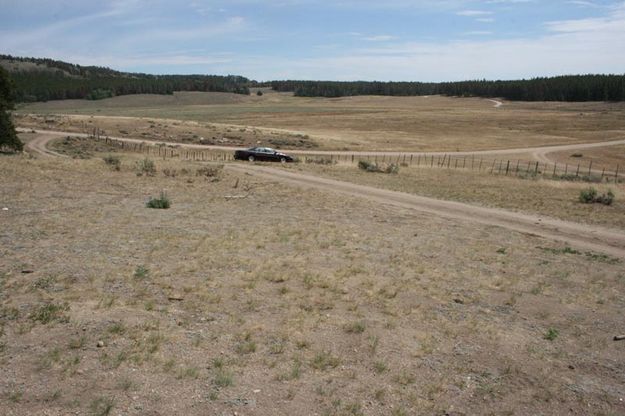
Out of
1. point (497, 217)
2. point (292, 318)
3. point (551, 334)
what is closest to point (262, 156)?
point (497, 217)

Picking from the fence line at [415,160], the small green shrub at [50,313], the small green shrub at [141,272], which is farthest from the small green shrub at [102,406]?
the fence line at [415,160]

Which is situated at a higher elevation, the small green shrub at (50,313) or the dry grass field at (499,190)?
the small green shrub at (50,313)

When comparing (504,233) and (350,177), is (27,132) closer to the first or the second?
(350,177)

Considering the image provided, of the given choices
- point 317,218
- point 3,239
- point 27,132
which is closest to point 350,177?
point 317,218

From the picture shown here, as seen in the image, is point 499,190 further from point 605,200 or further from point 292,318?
point 292,318

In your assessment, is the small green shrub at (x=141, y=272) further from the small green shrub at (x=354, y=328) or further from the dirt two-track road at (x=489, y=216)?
the dirt two-track road at (x=489, y=216)

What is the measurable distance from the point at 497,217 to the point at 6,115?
1367 inches

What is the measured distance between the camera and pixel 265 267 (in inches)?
544

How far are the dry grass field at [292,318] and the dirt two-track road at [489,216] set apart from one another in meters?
1.90

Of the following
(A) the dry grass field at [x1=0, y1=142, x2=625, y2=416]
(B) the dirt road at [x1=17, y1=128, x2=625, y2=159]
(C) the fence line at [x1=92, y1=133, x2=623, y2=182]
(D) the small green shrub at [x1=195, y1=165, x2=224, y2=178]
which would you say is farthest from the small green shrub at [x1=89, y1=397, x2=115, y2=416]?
(B) the dirt road at [x1=17, y1=128, x2=625, y2=159]

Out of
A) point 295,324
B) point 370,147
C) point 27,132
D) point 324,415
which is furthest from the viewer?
point 370,147

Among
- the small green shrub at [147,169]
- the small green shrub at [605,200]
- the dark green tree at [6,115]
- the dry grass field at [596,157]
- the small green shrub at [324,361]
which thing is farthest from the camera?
the dry grass field at [596,157]

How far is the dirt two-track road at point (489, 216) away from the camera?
20062 millimetres

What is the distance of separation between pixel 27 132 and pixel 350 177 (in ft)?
166
